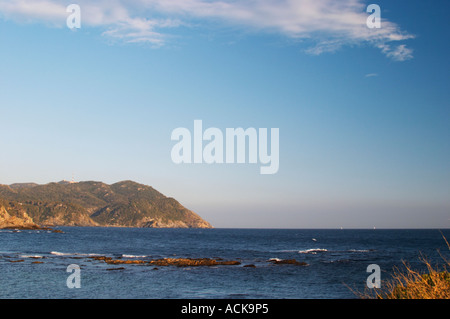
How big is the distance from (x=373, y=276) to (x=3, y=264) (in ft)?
157

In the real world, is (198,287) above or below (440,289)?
below

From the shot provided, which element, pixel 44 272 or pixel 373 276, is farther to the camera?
pixel 373 276

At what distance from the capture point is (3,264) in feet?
154
